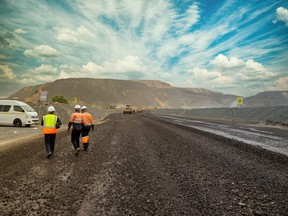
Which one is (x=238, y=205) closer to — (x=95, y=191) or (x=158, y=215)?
(x=158, y=215)

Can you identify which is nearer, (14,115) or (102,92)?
(14,115)

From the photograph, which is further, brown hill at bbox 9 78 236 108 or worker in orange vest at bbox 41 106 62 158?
brown hill at bbox 9 78 236 108

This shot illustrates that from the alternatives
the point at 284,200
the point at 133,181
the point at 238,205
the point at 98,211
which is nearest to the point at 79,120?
the point at 133,181

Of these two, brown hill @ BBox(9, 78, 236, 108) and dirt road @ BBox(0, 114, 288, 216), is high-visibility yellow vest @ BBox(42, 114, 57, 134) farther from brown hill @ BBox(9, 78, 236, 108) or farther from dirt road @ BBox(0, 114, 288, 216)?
brown hill @ BBox(9, 78, 236, 108)

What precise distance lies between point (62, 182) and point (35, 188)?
25.4 inches

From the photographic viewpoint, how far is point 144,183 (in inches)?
211

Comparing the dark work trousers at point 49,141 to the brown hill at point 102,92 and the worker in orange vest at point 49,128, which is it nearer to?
the worker in orange vest at point 49,128

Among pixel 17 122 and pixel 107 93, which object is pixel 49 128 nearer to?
pixel 17 122

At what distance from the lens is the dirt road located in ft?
13.3

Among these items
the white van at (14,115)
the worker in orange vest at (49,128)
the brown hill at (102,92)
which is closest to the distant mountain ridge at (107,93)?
the brown hill at (102,92)

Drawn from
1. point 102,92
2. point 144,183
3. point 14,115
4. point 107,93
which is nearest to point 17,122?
point 14,115

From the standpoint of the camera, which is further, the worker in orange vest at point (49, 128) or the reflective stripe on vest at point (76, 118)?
the reflective stripe on vest at point (76, 118)

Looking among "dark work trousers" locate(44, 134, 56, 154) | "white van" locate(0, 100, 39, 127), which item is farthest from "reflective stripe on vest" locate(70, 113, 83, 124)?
"white van" locate(0, 100, 39, 127)

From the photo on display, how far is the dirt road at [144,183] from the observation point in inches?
159
